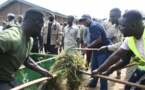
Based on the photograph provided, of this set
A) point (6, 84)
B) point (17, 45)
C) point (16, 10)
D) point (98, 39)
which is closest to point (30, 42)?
point (17, 45)

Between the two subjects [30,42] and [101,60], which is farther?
[101,60]

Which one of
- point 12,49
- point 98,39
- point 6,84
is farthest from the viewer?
point 98,39

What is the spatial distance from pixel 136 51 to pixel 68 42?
15.4 ft

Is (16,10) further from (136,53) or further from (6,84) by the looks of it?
(136,53)

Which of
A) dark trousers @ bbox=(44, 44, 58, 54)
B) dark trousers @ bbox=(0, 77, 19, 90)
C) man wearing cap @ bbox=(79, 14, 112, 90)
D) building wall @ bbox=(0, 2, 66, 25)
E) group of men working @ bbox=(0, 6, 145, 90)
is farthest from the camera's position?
building wall @ bbox=(0, 2, 66, 25)

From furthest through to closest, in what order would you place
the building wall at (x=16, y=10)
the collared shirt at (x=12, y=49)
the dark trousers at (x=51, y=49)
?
the building wall at (x=16, y=10)
the dark trousers at (x=51, y=49)
the collared shirt at (x=12, y=49)

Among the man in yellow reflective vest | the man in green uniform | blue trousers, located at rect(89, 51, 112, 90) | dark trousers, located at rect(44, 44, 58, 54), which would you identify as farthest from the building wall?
the man in yellow reflective vest

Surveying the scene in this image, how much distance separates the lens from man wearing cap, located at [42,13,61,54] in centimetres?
759

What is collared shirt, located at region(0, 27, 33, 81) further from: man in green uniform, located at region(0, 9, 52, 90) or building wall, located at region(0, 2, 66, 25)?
building wall, located at region(0, 2, 66, 25)

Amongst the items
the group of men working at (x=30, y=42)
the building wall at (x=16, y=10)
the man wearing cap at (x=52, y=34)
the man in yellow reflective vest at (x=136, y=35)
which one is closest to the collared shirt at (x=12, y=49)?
the group of men working at (x=30, y=42)

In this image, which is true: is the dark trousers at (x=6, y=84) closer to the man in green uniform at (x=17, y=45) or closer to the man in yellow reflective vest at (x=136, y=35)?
the man in green uniform at (x=17, y=45)

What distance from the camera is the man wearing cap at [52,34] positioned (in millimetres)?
7586

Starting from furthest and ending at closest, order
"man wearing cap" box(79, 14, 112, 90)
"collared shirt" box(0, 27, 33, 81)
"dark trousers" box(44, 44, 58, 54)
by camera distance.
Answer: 1. "dark trousers" box(44, 44, 58, 54)
2. "man wearing cap" box(79, 14, 112, 90)
3. "collared shirt" box(0, 27, 33, 81)

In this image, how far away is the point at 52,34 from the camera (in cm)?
766
